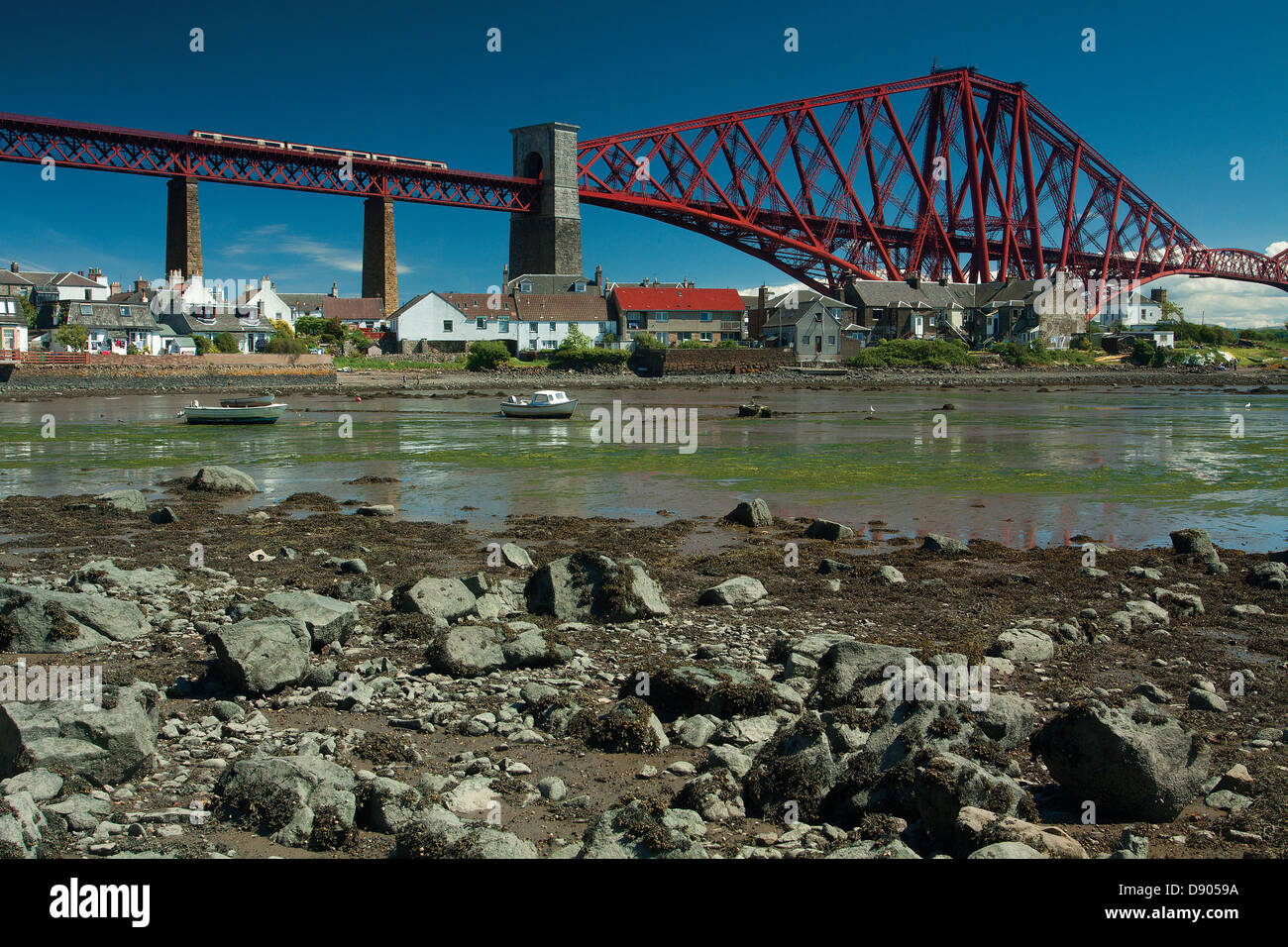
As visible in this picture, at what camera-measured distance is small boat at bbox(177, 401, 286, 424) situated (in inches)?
1658

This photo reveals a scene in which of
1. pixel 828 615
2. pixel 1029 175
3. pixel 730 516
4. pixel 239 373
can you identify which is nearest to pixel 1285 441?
pixel 730 516

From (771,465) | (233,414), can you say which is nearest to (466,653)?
(771,465)

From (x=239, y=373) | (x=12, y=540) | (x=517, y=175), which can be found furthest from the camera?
(x=517, y=175)

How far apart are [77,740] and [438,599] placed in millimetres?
4193

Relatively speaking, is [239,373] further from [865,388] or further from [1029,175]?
[1029,175]

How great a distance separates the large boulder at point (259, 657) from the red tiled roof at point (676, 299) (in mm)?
A: 84797

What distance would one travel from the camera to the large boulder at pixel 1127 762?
5.87 metres

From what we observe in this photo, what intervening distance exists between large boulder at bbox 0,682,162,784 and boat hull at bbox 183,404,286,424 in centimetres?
3858

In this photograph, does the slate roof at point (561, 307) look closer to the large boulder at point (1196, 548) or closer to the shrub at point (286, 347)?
the shrub at point (286, 347)

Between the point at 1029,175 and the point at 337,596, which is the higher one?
the point at 1029,175

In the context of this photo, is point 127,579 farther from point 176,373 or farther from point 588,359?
point 588,359

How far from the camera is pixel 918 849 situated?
221 inches

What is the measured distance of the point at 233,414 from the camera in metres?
42.4
